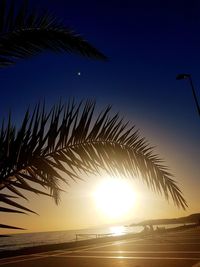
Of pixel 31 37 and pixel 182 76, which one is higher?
pixel 182 76

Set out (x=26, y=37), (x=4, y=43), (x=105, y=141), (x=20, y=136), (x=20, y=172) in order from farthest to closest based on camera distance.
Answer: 1. (x=105, y=141)
2. (x=26, y=37)
3. (x=4, y=43)
4. (x=20, y=172)
5. (x=20, y=136)

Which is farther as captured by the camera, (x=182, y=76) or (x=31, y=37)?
(x=182, y=76)

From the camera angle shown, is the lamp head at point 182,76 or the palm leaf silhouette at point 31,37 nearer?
the palm leaf silhouette at point 31,37

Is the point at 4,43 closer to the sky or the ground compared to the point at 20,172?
closer to the sky

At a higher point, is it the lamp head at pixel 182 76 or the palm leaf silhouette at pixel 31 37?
the lamp head at pixel 182 76

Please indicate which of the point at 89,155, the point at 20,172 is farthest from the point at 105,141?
the point at 20,172

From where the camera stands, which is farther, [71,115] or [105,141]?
[105,141]

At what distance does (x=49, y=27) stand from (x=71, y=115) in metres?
1.04

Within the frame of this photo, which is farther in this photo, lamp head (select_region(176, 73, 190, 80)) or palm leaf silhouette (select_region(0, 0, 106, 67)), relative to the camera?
lamp head (select_region(176, 73, 190, 80))

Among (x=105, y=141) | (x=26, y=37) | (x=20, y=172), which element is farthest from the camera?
(x=105, y=141)

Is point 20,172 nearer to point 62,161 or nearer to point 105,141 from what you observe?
→ point 62,161

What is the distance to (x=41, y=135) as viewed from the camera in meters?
2.14

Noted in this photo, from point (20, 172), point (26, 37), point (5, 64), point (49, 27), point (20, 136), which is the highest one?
point (49, 27)

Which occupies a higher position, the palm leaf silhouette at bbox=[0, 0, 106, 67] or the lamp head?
the lamp head
